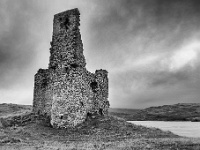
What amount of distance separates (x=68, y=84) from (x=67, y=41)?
164 inches

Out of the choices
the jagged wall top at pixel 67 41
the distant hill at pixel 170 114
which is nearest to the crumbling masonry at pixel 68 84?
the jagged wall top at pixel 67 41

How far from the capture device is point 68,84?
24.5 meters

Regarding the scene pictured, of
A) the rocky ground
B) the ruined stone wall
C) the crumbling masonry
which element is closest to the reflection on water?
the rocky ground

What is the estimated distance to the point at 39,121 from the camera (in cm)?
2602

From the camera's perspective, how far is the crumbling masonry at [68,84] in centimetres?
2423

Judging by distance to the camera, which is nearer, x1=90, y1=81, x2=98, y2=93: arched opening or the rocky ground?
the rocky ground

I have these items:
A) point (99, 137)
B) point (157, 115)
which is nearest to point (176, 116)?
point (157, 115)

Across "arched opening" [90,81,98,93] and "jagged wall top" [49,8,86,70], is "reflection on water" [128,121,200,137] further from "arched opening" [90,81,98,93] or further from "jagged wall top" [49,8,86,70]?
"jagged wall top" [49,8,86,70]

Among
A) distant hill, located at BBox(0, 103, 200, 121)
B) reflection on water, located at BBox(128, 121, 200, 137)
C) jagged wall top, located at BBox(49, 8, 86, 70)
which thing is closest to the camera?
jagged wall top, located at BBox(49, 8, 86, 70)

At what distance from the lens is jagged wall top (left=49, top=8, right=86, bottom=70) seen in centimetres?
2522

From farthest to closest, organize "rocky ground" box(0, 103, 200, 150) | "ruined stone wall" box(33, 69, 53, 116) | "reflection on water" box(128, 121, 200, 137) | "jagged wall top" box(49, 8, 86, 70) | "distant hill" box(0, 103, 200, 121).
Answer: "distant hill" box(0, 103, 200, 121)
"reflection on water" box(128, 121, 200, 137)
"ruined stone wall" box(33, 69, 53, 116)
"jagged wall top" box(49, 8, 86, 70)
"rocky ground" box(0, 103, 200, 150)

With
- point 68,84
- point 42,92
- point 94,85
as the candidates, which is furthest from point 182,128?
point 68,84

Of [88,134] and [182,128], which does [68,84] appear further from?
[182,128]

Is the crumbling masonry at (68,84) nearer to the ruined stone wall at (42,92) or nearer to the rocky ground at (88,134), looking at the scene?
the ruined stone wall at (42,92)
